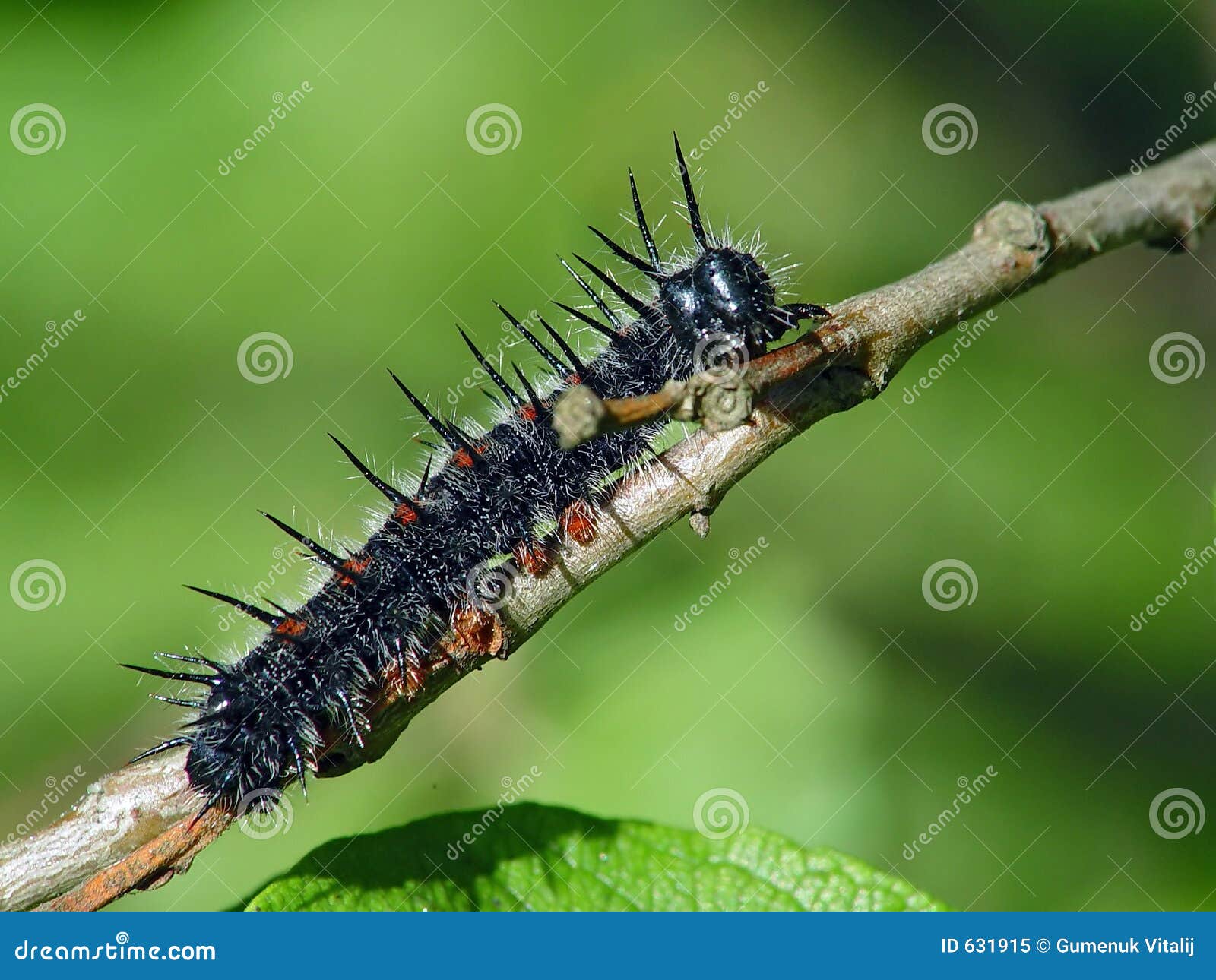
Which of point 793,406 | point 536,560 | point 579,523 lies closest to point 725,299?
point 793,406

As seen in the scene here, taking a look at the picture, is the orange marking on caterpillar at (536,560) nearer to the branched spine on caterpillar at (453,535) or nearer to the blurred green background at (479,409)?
the branched spine on caterpillar at (453,535)

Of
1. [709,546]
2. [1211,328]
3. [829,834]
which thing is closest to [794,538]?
[709,546]

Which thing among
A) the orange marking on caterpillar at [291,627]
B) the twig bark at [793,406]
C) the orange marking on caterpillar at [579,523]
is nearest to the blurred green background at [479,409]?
the orange marking on caterpillar at [291,627]

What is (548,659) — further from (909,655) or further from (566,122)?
(566,122)

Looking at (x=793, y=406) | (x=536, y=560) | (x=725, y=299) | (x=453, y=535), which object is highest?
(x=725, y=299)

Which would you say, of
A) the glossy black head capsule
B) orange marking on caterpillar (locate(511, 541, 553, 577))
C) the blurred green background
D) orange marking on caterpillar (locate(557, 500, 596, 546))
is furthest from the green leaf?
the glossy black head capsule

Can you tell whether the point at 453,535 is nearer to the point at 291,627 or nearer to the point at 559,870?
the point at 291,627

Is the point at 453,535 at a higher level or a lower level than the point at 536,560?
lower
